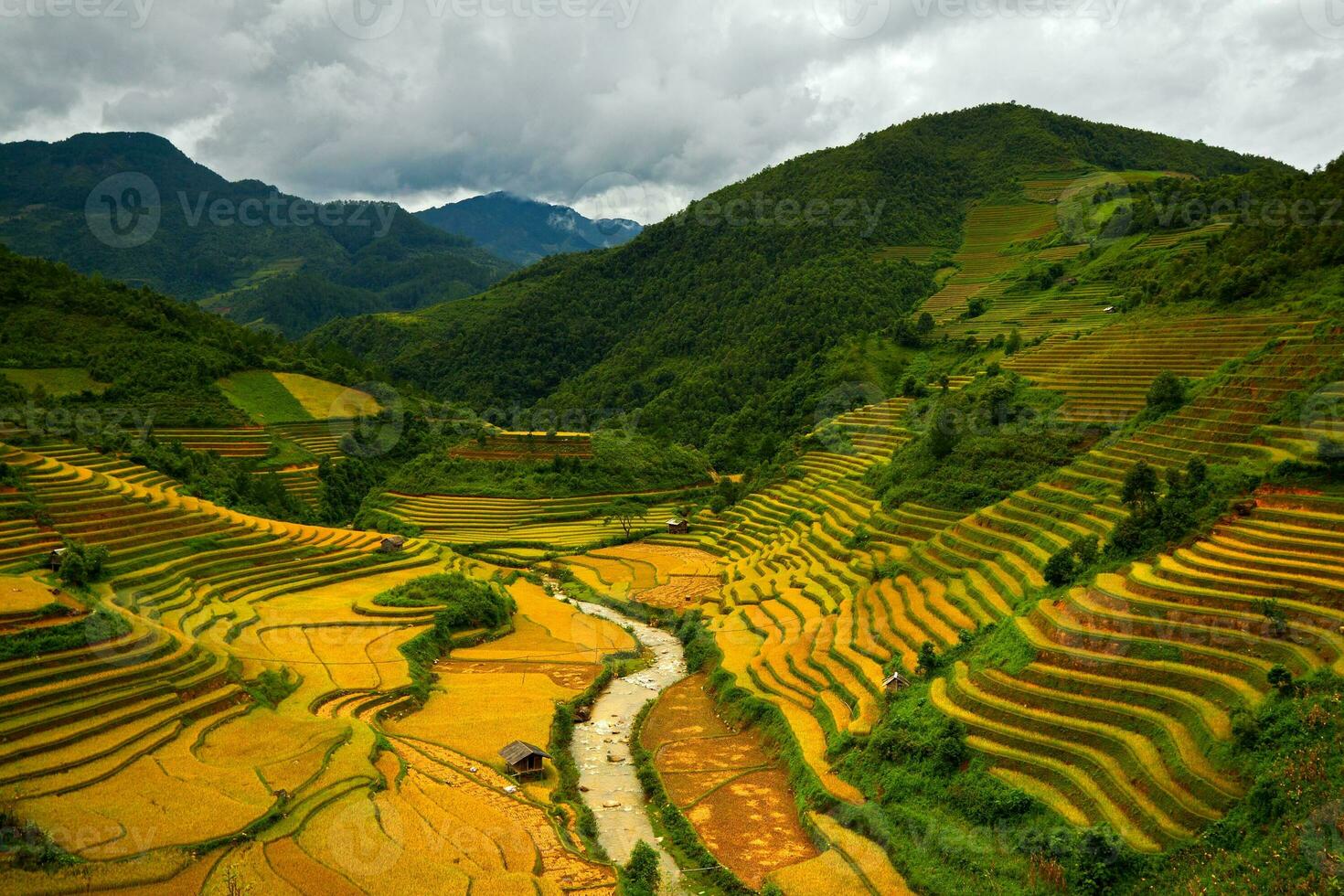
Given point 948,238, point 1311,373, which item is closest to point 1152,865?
point 1311,373

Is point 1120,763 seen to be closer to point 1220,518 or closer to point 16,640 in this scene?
point 1220,518

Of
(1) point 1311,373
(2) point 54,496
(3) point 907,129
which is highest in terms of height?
(3) point 907,129

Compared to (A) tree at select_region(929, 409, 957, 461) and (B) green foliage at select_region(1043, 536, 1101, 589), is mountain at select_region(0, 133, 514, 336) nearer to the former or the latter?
(A) tree at select_region(929, 409, 957, 461)

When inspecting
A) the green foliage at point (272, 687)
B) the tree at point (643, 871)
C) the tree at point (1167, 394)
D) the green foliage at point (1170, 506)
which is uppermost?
the tree at point (1167, 394)

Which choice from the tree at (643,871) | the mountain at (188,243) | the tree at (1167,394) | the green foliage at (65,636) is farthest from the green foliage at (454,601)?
the mountain at (188,243)

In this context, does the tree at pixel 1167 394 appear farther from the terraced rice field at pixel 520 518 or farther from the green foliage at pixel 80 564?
the green foliage at pixel 80 564

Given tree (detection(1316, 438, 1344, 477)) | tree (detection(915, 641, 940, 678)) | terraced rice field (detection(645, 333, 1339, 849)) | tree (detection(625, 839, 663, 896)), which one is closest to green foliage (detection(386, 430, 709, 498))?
terraced rice field (detection(645, 333, 1339, 849))
